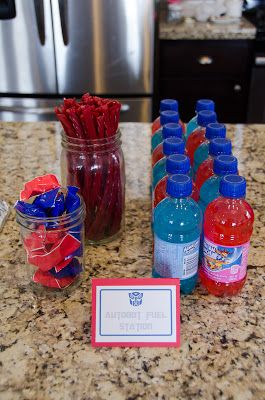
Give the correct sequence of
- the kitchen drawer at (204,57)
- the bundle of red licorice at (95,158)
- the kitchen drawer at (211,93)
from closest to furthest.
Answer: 1. the bundle of red licorice at (95,158)
2. the kitchen drawer at (204,57)
3. the kitchen drawer at (211,93)

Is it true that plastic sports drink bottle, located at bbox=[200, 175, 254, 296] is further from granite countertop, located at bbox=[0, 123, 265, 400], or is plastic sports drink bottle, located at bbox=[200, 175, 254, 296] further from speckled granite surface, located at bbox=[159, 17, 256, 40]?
speckled granite surface, located at bbox=[159, 17, 256, 40]

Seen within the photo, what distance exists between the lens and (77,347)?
739mm

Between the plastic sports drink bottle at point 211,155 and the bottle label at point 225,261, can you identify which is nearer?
the bottle label at point 225,261

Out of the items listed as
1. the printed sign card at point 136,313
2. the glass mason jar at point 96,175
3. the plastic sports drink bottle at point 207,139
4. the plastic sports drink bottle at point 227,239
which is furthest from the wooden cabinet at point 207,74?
the printed sign card at point 136,313

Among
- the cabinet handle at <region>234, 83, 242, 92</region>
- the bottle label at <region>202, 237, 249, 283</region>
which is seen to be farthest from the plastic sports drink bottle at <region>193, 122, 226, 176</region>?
the cabinet handle at <region>234, 83, 242, 92</region>

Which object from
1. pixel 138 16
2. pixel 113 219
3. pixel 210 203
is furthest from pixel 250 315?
pixel 138 16

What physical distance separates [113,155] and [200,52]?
1810 millimetres

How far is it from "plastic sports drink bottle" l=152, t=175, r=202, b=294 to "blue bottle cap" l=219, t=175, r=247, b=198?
52 mm

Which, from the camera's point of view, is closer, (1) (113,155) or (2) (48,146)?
(1) (113,155)

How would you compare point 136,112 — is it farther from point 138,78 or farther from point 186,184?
point 186,184

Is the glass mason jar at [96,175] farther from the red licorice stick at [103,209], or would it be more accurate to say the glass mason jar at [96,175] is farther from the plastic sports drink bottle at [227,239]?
the plastic sports drink bottle at [227,239]

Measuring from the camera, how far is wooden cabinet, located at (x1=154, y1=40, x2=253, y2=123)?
8.34ft

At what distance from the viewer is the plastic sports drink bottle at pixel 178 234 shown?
0.78m

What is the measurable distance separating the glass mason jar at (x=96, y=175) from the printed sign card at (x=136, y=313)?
20cm
